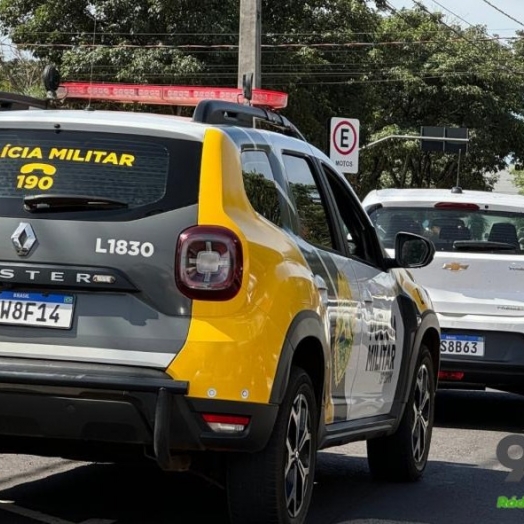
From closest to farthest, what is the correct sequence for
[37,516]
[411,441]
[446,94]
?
[37,516], [411,441], [446,94]

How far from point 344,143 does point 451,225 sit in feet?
23.0

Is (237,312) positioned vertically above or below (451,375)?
above

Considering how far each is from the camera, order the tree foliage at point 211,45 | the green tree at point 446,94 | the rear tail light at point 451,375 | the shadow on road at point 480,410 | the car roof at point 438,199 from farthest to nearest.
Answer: the green tree at point 446,94 < the tree foliage at point 211,45 < the shadow on road at point 480,410 < the car roof at point 438,199 < the rear tail light at point 451,375

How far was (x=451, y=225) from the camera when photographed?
10547 mm

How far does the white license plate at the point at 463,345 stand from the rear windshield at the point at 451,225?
2.24ft

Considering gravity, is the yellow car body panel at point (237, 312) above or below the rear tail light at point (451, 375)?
above

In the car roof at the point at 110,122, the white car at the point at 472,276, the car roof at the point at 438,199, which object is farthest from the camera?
the car roof at the point at 438,199

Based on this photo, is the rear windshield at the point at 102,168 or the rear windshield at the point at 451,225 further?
the rear windshield at the point at 451,225

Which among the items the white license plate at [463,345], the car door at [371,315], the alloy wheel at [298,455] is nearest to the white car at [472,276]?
the white license plate at [463,345]

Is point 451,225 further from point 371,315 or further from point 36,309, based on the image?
point 36,309

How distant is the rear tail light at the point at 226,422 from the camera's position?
521cm
